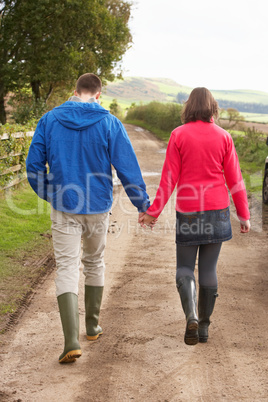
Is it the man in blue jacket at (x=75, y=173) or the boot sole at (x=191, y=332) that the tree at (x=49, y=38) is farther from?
the boot sole at (x=191, y=332)

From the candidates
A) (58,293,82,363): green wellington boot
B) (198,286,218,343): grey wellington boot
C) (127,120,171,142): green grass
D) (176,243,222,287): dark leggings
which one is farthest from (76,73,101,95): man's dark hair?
(127,120,171,142): green grass

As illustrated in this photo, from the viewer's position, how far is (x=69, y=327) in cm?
355

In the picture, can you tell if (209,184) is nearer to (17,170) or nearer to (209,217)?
(209,217)

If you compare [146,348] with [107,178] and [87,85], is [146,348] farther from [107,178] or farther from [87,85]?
[87,85]

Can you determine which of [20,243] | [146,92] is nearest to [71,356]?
[20,243]

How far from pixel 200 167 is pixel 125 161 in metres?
0.57

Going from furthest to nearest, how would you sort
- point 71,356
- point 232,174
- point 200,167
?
point 232,174 → point 200,167 → point 71,356

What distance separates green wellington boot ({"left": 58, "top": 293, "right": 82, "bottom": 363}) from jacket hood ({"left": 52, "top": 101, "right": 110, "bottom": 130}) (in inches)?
49.9

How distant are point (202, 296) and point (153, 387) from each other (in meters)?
0.96

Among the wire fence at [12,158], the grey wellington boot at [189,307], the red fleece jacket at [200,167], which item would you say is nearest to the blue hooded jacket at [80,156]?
the red fleece jacket at [200,167]

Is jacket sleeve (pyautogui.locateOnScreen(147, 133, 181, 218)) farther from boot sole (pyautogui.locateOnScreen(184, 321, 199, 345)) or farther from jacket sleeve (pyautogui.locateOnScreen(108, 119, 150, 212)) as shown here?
boot sole (pyautogui.locateOnScreen(184, 321, 199, 345))

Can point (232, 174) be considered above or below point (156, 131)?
above

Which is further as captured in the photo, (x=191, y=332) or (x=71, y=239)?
(x=71, y=239)

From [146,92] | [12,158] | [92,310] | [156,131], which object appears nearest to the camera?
[92,310]
